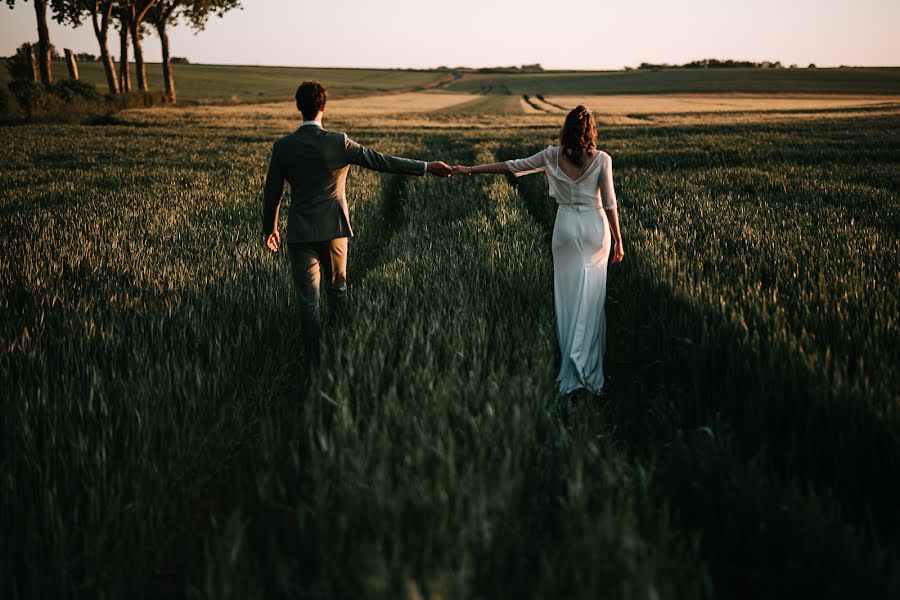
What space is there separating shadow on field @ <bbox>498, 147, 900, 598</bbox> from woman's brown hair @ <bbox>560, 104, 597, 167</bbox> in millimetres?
1299

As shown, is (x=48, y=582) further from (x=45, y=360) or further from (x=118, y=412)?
(x=45, y=360)

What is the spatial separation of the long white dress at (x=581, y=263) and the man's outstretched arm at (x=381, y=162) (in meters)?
0.99

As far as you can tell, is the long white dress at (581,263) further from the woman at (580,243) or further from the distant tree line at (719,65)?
the distant tree line at (719,65)

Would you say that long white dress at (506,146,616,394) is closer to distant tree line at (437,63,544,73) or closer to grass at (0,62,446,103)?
grass at (0,62,446,103)

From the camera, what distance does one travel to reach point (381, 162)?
4.47m

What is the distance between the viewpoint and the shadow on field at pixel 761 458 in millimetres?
1865

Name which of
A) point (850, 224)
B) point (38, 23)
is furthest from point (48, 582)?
point (38, 23)

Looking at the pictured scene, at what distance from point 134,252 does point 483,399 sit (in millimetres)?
4747

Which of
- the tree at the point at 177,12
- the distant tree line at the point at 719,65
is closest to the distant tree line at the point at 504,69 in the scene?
the distant tree line at the point at 719,65

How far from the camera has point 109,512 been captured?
2.05m

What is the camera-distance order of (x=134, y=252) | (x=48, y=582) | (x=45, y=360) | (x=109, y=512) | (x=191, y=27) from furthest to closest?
(x=191, y=27), (x=134, y=252), (x=45, y=360), (x=109, y=512), (x=48, y=582)

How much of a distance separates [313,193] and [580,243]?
1.97m

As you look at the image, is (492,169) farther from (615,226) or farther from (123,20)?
(123,20)

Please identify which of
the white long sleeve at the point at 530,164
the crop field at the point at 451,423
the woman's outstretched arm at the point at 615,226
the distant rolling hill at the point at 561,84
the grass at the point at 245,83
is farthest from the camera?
the distant rolling hill at the point at 561,84
